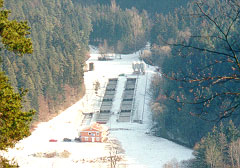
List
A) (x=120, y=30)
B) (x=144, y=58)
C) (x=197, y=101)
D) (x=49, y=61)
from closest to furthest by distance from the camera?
1. (x=197, y=101)
2. (x=49, y=61)
3. (x=144, y=58)
4. (x=120, y=30)

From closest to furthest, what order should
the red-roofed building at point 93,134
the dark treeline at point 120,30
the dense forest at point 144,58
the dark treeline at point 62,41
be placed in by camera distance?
1. the dense forest at point 144,58
2. the red-roofed building at point 93,134
3. the dark treeline at point 62,41
4. the dark treeline at point 120,30

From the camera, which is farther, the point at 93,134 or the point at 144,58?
the point at 144,58

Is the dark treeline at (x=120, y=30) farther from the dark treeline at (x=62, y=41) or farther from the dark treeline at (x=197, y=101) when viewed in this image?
the dark treeline at (x=197, y=101)

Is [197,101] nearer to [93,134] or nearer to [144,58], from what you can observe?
[93,134]

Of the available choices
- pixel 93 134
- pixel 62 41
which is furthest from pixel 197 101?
pixel 62 41

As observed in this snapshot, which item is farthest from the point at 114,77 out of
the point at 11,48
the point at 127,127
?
the point at 11,48

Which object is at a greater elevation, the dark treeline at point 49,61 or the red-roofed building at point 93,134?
the dark treeline at point 49,61

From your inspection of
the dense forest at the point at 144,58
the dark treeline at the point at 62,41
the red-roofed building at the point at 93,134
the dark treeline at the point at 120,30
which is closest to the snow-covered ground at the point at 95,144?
the red-roofed building at the point at 93,134

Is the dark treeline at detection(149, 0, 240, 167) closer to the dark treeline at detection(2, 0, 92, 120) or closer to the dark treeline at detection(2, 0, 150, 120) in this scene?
the dark treeline at detection(2, 0, 150, 120)

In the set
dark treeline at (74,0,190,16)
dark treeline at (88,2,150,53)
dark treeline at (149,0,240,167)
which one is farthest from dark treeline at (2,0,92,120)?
dark treeline at (74,0,190,16)
